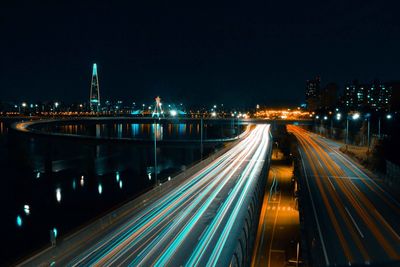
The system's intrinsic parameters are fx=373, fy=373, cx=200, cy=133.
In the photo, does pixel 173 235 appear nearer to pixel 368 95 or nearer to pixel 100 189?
pixel 100 189

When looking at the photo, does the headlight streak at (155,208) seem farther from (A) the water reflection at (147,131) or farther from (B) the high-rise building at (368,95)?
(B) the high-rise building at (368,95)

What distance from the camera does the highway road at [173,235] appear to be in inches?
489

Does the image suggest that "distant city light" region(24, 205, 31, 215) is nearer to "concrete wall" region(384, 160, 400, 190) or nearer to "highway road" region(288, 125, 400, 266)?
"highway road" region(288, 125, 400, 266)

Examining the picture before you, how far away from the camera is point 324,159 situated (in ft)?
140

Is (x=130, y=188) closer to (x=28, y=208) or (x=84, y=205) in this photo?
(x=84, y=205)

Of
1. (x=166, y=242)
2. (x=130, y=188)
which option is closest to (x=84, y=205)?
(x=130, y=188)

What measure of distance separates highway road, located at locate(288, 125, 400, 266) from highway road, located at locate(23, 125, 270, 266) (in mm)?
3966

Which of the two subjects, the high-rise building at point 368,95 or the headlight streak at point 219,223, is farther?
the high-rise building at point 368,95

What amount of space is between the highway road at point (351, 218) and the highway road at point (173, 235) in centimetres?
397

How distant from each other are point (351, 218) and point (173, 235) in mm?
10809

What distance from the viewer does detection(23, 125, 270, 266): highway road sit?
40.7 feet

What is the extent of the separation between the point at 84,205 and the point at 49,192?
7.22 m

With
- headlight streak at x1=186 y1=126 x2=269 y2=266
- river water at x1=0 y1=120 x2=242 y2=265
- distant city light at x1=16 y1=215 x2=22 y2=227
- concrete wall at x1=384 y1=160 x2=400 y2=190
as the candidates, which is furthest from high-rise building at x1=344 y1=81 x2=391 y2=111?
distant city light at x1=16 y1=215 x2=22 y2=227

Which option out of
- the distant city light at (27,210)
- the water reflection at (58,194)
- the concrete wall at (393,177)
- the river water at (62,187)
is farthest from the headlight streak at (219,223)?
the water reflection at (58,194)
